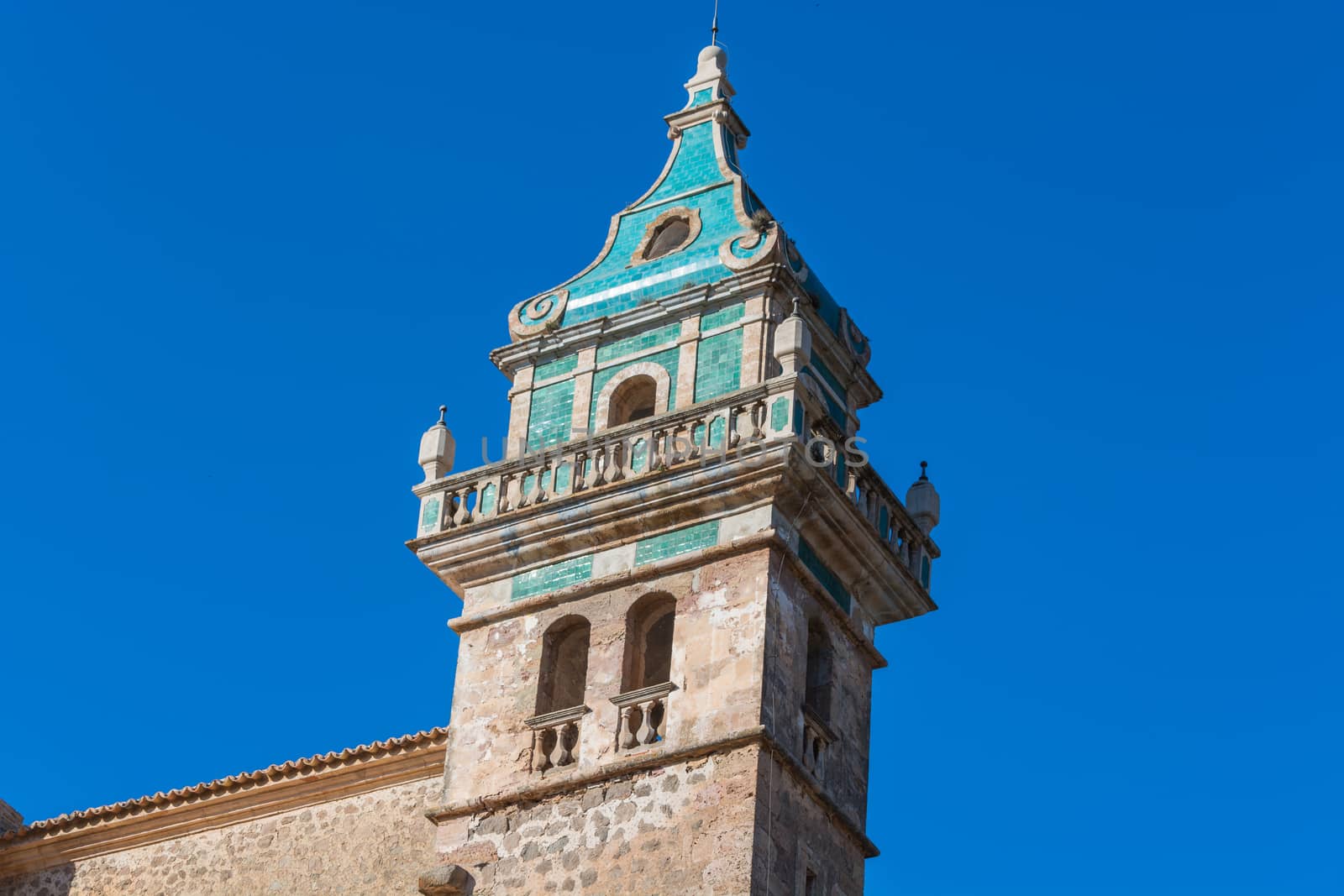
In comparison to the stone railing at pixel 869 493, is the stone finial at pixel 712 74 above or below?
above

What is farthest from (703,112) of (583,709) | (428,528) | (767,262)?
(583,709)

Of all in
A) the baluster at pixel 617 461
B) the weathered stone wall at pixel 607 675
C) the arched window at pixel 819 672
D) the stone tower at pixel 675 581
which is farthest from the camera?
the baluster at pixel 617 461

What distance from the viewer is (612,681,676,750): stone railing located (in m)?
24.0

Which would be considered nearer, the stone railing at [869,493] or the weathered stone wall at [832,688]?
the weathered stone wall at [832,688]

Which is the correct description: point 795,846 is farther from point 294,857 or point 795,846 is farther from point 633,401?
point 633,401

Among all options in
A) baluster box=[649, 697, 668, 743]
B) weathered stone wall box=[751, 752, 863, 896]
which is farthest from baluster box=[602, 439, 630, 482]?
weathered stone wall box=[751, 752, 863, 896]

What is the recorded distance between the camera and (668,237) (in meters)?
28.4

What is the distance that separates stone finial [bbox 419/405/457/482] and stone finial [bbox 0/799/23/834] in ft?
19.8

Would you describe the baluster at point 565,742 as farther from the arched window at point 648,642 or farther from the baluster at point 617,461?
the baluster at point 617,461

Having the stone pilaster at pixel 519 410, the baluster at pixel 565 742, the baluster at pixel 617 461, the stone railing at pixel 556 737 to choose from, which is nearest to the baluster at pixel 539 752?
the stone railing at pixel 556 737

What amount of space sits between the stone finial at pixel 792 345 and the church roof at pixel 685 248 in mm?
1338

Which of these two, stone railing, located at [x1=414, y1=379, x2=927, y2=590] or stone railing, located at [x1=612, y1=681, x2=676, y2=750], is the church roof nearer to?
stone railing, located at [x1=414, y1=379, x2=927, y2=590]

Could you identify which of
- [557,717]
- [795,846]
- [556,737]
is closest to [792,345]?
[557,717]

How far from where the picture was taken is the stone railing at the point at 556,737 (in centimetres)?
2434
